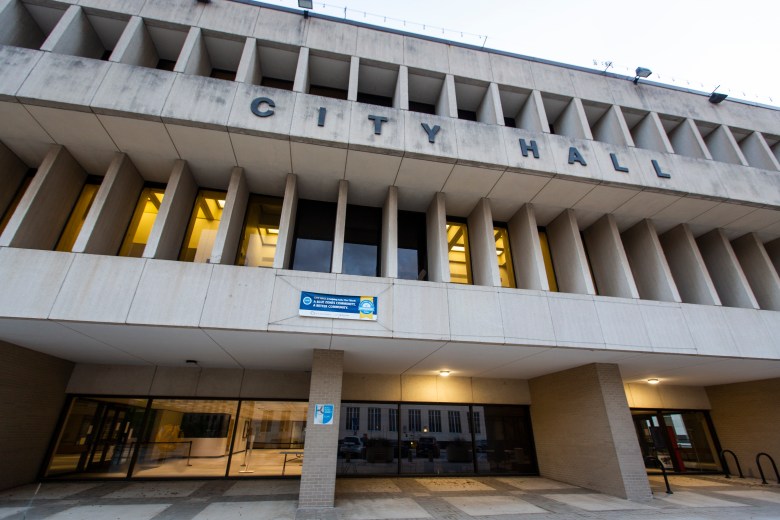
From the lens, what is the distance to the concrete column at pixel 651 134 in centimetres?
1271

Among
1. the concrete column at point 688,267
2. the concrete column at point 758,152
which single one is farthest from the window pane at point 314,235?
the concrete column at point 758,152

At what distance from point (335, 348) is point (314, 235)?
162 inches

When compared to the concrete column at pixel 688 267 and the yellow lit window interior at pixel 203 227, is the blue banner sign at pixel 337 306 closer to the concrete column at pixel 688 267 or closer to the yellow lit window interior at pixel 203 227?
the yellow lit window interior at pixel 203 227

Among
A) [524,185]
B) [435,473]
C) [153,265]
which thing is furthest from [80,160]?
[435,473]

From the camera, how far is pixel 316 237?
11.9 meters

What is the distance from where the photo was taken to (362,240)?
12172mm

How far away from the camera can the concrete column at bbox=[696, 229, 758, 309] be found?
1205cm

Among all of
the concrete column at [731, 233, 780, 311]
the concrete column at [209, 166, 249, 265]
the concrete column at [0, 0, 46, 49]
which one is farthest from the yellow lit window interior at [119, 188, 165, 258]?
the concrete column at [731, 233, 780, 311]

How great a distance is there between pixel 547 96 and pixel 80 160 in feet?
50.2

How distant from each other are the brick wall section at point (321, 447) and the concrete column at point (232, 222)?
371cm

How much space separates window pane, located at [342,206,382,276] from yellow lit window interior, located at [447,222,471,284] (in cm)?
250

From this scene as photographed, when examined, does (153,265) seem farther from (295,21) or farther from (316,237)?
(295,21)

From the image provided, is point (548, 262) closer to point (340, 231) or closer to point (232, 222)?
point (340, 231)

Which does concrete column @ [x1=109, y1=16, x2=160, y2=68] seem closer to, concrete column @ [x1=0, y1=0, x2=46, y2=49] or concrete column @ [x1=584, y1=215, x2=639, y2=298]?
concrete column @ [x1=0, y1=0, x2=46, y2=49]
